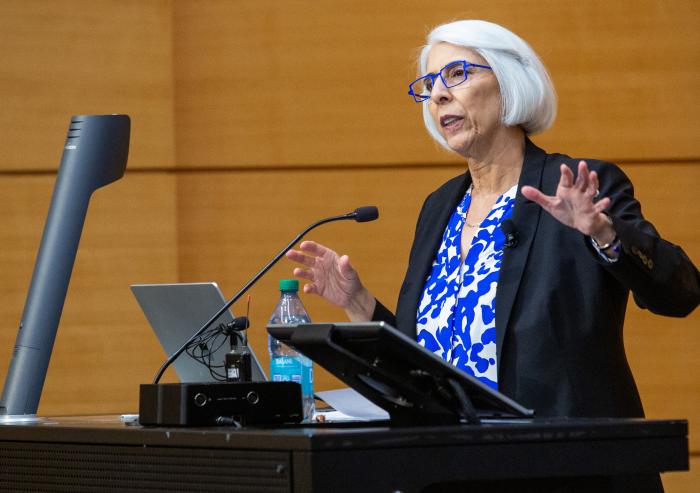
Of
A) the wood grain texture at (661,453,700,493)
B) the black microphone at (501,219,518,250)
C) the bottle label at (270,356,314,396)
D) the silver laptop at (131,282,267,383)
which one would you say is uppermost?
the black microphone at (501,219,518,250)

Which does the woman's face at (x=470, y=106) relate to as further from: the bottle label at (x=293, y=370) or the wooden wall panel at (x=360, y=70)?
the wooden wall panel at (x=360, y=70)

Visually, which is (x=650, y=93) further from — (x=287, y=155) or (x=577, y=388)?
(x=577, y=388)

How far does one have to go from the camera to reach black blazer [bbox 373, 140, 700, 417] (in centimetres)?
205

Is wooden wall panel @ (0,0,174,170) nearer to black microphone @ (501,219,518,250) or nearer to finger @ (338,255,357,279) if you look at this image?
finger @ (338,255,357,279)

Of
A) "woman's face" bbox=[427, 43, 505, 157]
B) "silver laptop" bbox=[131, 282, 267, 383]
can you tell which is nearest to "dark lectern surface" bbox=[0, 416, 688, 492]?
"silver laptop" bbox=[131, 282, 267, 383]

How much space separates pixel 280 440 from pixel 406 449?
17 cm

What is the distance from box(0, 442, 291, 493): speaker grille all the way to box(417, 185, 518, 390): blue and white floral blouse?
0.89 meters

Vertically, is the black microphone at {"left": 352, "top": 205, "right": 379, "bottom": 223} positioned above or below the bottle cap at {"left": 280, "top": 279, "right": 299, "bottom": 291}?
above

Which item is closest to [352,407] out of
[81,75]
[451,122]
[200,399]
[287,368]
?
[287,368]

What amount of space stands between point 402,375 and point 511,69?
114 centimetres

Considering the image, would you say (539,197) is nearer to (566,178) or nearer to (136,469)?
(566,178)

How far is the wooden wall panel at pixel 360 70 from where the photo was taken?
13.0 ft

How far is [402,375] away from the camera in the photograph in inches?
61.3

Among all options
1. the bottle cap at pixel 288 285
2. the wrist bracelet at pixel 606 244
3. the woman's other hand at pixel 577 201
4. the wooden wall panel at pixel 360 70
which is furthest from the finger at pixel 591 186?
the wooden wall panel at pixel 360 70
